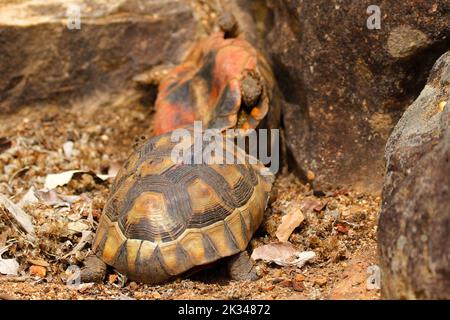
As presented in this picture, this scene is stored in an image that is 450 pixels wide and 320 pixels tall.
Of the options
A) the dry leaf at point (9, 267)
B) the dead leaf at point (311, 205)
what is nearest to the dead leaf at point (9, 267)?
the dry leaf at point (9, 267)

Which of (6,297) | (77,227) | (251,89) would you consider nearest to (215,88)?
(251,89)

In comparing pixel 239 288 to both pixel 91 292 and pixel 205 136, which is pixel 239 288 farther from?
pixel 205 136

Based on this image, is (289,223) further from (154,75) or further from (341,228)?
(154,75)

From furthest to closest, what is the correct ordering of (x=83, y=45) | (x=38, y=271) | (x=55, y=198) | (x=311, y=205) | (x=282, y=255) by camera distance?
(x=83, y=45) < (x=55, y=198) < (x=311, y=205) < (x=282, y=255) < (x=38, y=271)

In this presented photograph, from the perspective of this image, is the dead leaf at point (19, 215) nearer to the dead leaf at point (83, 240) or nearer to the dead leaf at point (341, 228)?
the dead leaf at point (83, 240)

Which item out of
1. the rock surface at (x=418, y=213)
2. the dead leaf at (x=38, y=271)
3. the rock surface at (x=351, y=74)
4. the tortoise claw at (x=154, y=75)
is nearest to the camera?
the rock surface at (x=418, y=213)
